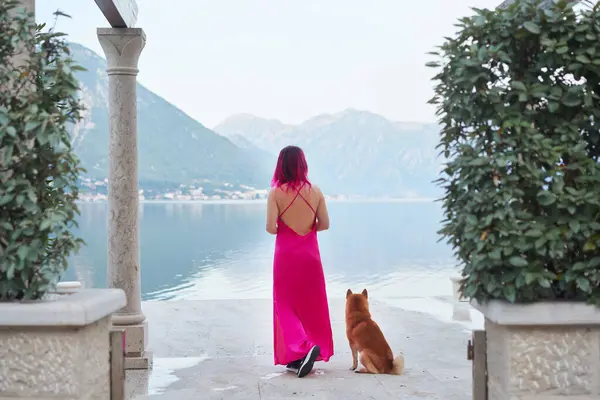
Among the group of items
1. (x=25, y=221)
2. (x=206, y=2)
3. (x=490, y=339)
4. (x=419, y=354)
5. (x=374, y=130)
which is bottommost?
(x=419, y=354)

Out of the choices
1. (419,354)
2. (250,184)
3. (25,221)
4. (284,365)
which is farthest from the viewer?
(250,184)

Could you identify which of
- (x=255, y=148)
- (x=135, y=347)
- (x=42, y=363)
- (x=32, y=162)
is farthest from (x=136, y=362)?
(x=255, y=148)

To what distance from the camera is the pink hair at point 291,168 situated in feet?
16.1

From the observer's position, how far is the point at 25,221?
2963 mm

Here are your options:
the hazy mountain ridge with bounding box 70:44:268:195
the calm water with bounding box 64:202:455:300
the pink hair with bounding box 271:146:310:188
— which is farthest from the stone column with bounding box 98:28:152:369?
the hazy mountain ridge with bounding box 70:44:268:195

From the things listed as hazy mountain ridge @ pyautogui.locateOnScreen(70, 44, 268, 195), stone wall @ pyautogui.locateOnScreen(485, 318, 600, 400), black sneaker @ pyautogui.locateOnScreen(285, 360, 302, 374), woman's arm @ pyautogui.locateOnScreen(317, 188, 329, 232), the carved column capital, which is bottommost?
black sneaker @ pyautogui.locateOnScreen(285, 360, 302, 374)

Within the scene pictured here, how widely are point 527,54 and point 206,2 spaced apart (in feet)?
247

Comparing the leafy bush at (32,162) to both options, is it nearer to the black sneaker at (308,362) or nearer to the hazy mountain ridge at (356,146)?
the black sneaker at (308,362)

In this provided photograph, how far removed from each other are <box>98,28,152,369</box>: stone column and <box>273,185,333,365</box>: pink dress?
1.11 m

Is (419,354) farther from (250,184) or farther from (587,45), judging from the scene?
(250,184)

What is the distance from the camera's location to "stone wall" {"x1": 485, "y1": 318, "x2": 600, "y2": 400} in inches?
116

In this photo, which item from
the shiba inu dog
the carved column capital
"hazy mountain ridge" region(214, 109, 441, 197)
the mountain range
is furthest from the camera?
"hazy mountain ridge" region(214, 109, 441, 197)

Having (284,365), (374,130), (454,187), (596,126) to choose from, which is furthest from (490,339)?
(374,130)

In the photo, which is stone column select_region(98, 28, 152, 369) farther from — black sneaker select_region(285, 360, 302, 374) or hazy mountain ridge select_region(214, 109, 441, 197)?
hazy mountain ridge select_region(214, 109, 441, 197)
